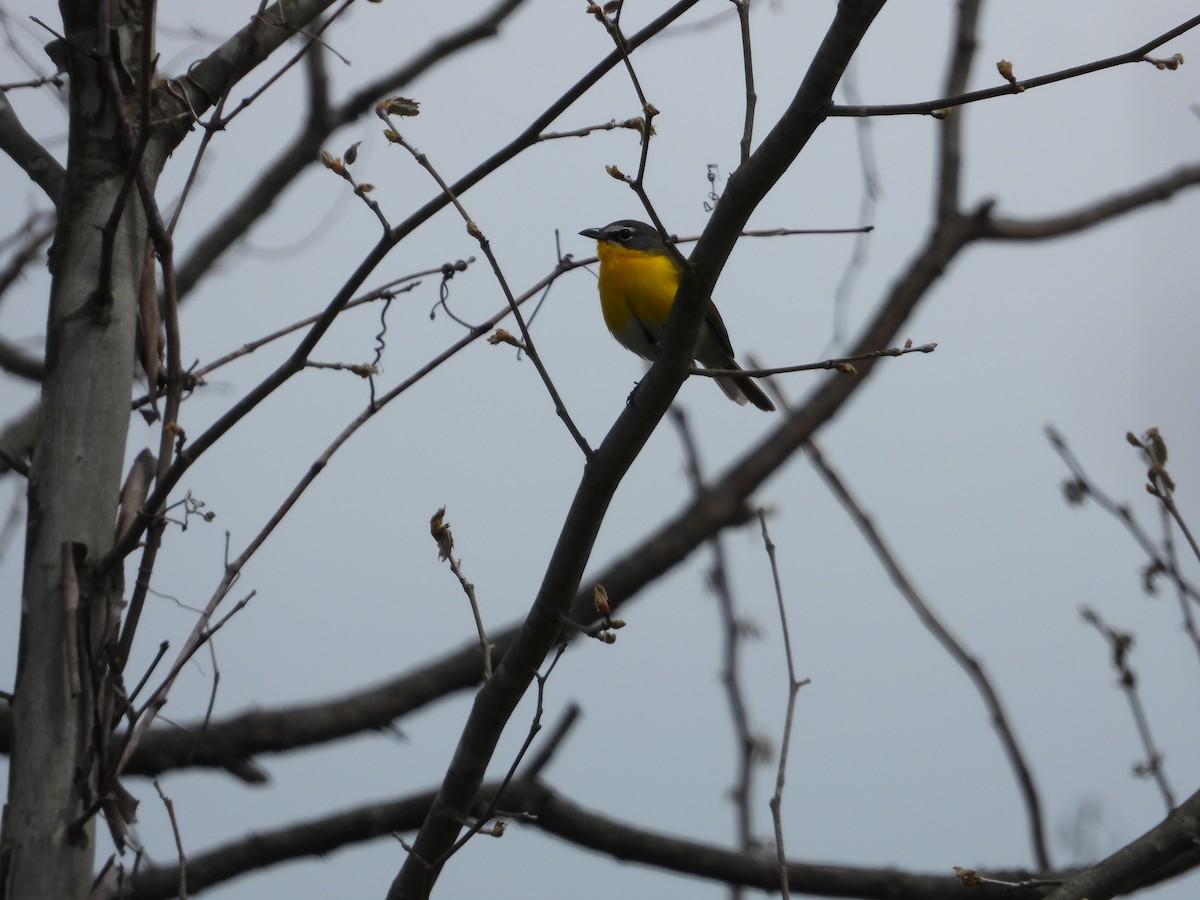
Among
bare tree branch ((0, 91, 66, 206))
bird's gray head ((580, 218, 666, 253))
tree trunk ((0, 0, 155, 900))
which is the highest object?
bird's gray head ((580, 218, 666, 253))

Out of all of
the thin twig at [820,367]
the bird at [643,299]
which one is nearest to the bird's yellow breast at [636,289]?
the bird at [643,299]

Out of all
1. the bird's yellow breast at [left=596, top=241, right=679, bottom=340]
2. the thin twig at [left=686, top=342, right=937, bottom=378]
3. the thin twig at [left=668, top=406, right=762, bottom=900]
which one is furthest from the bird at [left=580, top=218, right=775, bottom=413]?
the thin twig at [left=686, top=342, right=937, bottom=378]

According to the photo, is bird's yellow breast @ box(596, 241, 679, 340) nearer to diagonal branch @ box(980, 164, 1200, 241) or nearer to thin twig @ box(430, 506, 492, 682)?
diagonal branch @ box(980, 164, 1200, 241)

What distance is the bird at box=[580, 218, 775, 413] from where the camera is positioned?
5.35 m

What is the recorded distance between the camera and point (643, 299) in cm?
534

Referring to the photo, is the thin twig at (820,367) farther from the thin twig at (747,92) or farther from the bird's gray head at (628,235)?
the bird's gray head at (628,235)

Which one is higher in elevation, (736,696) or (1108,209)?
(1108,209)

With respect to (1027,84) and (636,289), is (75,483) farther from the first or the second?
(636,289)

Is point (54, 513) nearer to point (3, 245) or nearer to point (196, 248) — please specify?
point (3, 245)

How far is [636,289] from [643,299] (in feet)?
0.18

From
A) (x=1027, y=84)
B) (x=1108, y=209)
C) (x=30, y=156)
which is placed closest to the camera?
(x=1027, y=84)

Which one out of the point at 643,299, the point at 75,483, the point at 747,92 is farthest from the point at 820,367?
the point at 643,299

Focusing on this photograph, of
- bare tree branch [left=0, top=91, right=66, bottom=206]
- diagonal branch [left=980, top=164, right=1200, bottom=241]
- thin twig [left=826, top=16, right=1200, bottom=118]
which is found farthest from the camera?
diagonal branch [left=980, top=164, right=1200, bottom=241]

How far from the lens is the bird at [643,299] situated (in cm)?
535
